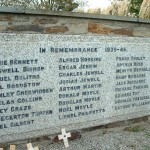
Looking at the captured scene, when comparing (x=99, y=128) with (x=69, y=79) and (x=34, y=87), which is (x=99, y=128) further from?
(x=34, y=87)

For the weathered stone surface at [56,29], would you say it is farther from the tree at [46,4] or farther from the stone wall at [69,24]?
the tree at [46,4]

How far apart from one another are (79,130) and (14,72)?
1.25 metres

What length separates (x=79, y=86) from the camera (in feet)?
13.5

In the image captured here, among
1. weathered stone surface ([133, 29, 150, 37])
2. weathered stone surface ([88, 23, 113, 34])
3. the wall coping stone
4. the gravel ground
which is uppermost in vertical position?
the wall coping stone

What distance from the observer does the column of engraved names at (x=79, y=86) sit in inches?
157

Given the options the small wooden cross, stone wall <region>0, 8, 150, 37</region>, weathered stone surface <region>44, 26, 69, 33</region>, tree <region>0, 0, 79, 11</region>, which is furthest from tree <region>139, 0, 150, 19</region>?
tree <region>0, 0, 79, 11</region>

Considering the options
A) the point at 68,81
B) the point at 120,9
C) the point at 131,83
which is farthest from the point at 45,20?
the point at 120,9

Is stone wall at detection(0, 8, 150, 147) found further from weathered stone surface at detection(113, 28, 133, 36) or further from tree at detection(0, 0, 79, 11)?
tree at detection(0, 0, 79, 11)

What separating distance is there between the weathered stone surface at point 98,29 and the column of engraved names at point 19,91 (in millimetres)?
945

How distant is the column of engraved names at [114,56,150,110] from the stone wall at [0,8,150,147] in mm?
301

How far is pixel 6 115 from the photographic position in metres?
3.64

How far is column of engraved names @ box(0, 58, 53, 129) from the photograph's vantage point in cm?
359

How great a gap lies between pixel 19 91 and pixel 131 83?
71.8 inches

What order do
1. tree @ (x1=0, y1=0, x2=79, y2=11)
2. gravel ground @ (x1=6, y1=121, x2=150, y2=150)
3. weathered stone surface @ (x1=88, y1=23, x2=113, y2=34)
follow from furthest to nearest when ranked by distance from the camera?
tree @ (x1=0, y1=0, x2=79, y2=11) < weathered stone surface @ (x1=88, y1=23, x2=113, y2=34) < gravel ground @ (x1=6, y1=121, x2=150, y2=150)
